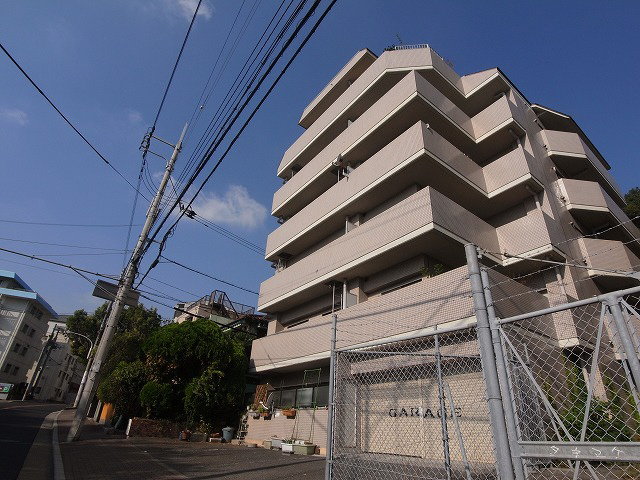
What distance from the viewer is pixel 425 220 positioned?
10.9m

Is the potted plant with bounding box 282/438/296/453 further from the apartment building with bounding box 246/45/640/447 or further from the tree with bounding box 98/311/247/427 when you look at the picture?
the tree with bounding box 98/311/247/427

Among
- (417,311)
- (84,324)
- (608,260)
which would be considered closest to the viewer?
(417,311)

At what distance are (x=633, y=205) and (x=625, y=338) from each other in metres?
23.0

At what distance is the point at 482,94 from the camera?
51.8 feet

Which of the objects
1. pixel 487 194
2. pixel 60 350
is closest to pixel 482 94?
pixel 487 194

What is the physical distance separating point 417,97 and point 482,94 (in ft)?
14.4

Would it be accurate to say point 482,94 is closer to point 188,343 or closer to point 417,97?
point 417,97

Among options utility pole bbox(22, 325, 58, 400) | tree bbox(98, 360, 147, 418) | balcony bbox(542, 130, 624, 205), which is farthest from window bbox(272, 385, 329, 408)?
utility pole bbox(22, 325, 58, 400)

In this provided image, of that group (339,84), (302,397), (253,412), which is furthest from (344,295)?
(339,84)

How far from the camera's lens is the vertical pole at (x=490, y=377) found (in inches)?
93.0

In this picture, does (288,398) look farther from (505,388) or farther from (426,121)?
(505,388)

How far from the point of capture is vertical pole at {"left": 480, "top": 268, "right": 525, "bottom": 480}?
2316 mm

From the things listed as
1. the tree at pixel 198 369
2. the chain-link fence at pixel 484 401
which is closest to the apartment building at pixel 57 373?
the tree at pixel 198 369

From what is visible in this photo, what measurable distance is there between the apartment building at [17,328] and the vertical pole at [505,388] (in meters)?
53.2
